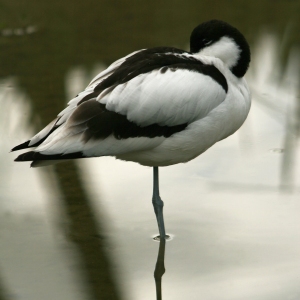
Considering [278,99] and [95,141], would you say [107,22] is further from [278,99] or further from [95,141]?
[95,141]

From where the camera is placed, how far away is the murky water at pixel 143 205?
4.25 metres

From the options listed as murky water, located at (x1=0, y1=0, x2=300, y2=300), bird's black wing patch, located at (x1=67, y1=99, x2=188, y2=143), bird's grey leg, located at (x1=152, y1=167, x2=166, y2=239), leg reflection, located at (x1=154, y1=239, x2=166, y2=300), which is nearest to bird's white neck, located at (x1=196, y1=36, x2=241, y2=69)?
bird's black wing patch, located at (x1=67, y1=99, x2=188, y2=143)

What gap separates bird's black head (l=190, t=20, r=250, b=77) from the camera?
185 inches

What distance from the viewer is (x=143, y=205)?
203 inches

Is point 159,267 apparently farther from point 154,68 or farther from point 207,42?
point 207,42

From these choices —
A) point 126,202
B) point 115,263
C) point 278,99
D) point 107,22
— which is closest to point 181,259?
point 115,263

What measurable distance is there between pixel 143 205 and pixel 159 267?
2.64 ft

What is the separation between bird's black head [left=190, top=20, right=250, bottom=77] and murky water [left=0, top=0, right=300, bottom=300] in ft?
3.15

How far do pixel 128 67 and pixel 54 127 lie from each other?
22.4 inches

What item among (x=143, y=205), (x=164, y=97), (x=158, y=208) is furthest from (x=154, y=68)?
(x=143, y=205)

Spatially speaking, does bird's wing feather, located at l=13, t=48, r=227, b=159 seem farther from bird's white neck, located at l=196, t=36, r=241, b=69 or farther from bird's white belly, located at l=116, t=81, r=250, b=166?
bird's white neck, located at l=196, t=36, r=241, b=69

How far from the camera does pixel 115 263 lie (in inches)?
175

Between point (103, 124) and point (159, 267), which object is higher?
point (103, 124)

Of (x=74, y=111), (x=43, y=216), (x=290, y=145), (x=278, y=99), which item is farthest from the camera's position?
(x=278, y=99)
